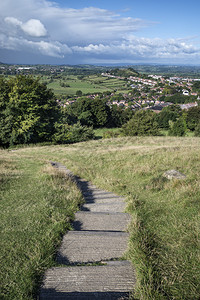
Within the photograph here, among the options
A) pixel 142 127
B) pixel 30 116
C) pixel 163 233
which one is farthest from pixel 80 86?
pixel 163 233

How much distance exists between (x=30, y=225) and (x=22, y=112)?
86.8ft

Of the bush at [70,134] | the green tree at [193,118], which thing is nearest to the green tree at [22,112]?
the bush at [70,134]

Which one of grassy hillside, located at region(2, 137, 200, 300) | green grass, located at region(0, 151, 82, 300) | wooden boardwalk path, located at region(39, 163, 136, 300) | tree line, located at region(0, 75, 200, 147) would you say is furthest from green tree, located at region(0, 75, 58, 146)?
wooden boardwalk path, located at region(39, 163, 136, 300)

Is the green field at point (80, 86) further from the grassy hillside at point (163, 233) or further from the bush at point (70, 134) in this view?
the grassy hillside at point (163, 233)

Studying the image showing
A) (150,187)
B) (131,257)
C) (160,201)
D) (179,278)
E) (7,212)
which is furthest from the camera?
(150,187)

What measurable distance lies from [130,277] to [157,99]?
14255cm

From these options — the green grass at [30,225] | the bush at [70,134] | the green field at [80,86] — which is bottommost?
the bush at [70,134]

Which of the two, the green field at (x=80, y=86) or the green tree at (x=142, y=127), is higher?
the green field at (x=80, y=86)

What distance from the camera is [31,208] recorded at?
501 centimetres

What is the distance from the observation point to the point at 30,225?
4.20m

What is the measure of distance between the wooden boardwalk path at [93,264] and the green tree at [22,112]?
24021 millimetres

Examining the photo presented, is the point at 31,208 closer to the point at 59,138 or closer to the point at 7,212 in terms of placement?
the point at 7,212

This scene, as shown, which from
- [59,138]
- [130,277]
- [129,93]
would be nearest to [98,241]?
[130,277]

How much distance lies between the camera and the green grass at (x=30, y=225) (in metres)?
2.78
